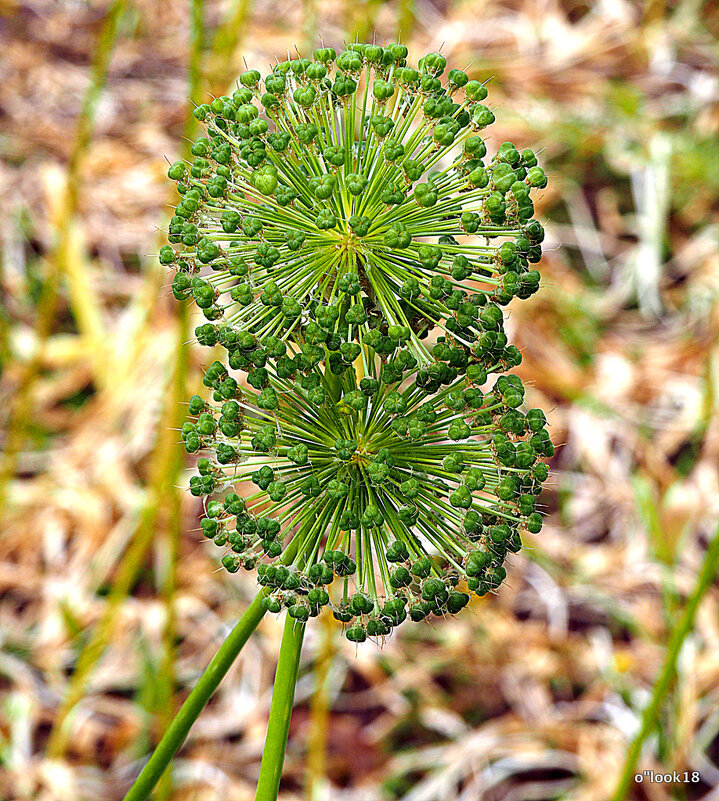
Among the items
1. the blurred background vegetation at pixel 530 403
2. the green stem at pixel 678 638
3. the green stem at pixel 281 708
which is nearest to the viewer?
the green stem at pixel 281 708

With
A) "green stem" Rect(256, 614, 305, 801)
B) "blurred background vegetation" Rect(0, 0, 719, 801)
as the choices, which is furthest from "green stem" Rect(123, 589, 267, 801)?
"blurred background vegetation" Rect(0, 0, 719, 801)

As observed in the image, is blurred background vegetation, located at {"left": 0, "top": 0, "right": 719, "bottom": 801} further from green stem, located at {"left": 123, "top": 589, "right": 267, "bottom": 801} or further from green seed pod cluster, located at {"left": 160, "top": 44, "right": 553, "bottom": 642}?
green stem, located at {"left": 123, "top": 589, "right": 267, "bottom": 801}

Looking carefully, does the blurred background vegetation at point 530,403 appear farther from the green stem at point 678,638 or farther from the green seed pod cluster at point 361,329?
the green seed pod cluster at point 361,329

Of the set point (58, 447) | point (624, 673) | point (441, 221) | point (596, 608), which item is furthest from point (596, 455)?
point (441, 221)

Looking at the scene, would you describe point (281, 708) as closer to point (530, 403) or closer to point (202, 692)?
point (202, 692)

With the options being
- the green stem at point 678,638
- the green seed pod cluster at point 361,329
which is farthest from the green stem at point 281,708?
the green stem at point 678,638

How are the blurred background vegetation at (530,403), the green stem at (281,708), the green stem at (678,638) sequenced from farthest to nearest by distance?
1. the blurred background vegetation at (530,403)
2. the green stem at (678,638)
3. the green stem at (281,708)
